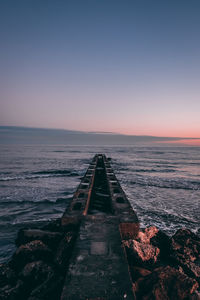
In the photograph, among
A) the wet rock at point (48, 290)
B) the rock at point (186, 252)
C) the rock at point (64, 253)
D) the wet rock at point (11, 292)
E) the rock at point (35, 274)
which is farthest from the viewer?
the rock at point (186, 252)

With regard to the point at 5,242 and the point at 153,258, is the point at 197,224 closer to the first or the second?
the point at 153,258

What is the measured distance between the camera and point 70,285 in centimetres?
231

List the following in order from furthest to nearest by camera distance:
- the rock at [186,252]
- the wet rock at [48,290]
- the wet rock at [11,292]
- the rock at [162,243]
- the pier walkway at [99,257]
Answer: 1. the rock at [162,243]
2. the rock at [186,252]
3. the wet rock at [11,292]
4. the wet rock at [48,290]
5. the pier walkway at [99,257]

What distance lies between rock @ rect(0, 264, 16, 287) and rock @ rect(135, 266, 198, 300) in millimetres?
2221

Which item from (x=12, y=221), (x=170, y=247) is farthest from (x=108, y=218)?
(x=12, y=221)

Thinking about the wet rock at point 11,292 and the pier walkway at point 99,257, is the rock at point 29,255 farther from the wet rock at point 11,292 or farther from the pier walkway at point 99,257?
the pier walkway at point 99,257

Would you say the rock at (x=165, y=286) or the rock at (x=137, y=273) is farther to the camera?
the rock at (x=137, y=273)

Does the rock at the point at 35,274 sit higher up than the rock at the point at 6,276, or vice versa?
the rock at the point at 35,274

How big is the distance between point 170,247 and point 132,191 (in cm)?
792

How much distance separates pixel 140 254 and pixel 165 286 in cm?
95

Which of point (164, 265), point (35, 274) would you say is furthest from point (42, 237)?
point (164, 265)

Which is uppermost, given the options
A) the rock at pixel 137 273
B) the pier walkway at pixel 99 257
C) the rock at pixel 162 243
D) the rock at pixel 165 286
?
the pier walkway at pixel 99 257

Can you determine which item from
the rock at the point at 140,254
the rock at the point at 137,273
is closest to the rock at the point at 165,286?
the rock at the point at 137,273

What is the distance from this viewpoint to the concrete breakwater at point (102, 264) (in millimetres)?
2402
